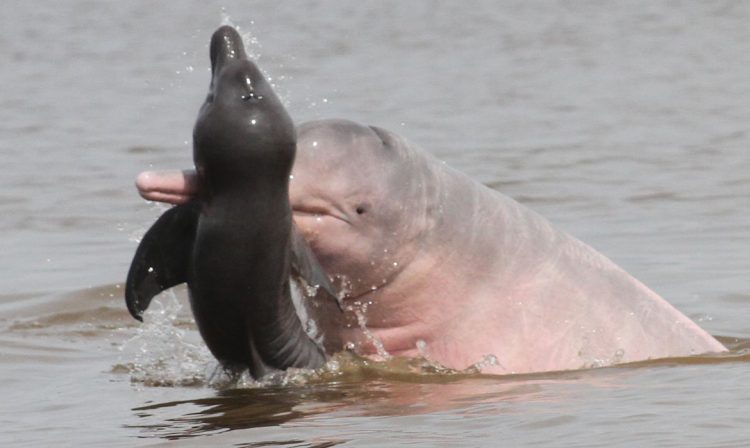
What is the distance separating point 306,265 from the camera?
21.6 feet

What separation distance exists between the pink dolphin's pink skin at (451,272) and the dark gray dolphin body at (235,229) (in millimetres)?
306

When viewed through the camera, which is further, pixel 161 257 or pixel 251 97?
pixel 161 257

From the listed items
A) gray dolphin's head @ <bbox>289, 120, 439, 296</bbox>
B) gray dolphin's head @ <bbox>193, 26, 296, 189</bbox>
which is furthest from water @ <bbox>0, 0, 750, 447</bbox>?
gray dolphin's head @ <bbox>193, 26, 296, 189</bbox>

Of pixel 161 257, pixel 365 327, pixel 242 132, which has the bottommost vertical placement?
pixel 365 327

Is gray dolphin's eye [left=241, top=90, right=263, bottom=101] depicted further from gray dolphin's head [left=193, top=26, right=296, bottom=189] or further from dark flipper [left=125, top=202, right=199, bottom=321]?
dark flipper [left=125, top=202, right=199, bottom=321]

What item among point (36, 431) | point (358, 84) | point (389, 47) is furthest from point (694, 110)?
point (36, 431)

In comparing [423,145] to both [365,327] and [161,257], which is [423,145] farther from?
[161,257]

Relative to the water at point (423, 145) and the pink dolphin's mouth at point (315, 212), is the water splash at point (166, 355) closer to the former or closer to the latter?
the water at point (423, 145)

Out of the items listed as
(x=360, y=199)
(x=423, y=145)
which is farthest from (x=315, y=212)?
(x=423, y=145)

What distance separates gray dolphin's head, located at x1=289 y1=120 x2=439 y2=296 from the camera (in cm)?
687

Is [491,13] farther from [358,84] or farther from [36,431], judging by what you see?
[36,431]

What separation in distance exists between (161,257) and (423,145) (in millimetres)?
10374

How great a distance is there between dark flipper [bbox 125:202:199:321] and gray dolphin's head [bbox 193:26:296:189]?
25 cm

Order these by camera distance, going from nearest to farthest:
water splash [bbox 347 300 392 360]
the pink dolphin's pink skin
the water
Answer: the water < the pink dolphin's pink skin < water splash [bbox 347 300 392 360]
